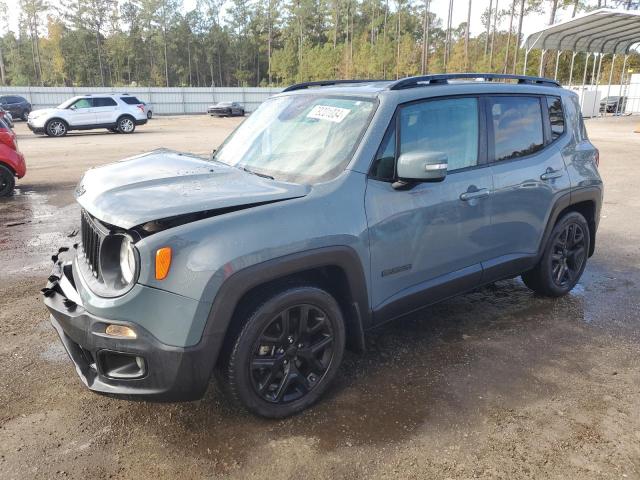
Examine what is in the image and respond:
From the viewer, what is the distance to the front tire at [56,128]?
22.3m

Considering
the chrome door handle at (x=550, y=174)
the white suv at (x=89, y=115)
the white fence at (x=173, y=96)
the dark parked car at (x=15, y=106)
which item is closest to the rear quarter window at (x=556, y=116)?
the chrome door handle at (x=550, y=174)

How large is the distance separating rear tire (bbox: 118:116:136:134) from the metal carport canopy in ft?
67.6

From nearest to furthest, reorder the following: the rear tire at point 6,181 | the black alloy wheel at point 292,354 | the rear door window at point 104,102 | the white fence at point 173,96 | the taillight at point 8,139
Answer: the black alloy wheel at point 292,354, the taillight at point 8,139, the rear tire at point 6,181, the rear door window at point 104,102, the white fence at point 173,96

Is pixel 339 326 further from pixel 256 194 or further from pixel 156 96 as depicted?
pixel 156 96

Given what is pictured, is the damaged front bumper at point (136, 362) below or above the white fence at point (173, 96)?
below

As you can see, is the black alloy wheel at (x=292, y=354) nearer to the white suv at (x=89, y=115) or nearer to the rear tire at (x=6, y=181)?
the rear tire at (x=6, y=181)

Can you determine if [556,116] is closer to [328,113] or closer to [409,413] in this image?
[328,113]

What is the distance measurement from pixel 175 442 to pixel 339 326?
3.47ft

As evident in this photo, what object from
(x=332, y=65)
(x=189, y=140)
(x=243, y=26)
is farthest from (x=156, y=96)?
(x=243, y=26)

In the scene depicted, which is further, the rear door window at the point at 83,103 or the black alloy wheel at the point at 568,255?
the rear door window at the point at 83,103

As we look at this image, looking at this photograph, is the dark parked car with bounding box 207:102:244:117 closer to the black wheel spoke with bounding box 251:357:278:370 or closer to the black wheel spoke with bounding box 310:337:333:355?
the black wheel spoke with bounding box 310:337:333:355

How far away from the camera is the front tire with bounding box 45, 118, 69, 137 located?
2231 cm

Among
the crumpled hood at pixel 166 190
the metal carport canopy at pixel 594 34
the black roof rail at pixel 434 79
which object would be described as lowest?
the crumpled hood at pixel 166 190

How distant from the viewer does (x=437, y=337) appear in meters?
3.91
